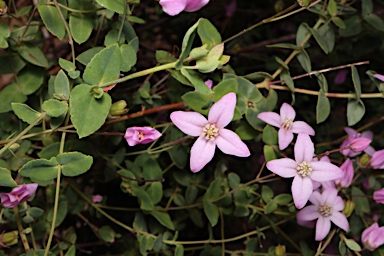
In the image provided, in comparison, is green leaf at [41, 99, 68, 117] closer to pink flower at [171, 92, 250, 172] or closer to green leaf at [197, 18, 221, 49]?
pink flower at [171, 92, 250, 172]

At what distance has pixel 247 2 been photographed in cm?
125

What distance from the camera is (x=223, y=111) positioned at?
27.1 inches

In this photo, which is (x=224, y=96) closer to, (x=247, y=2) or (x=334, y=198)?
(x=334, y=198)

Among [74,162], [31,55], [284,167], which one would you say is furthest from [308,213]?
[31,55]

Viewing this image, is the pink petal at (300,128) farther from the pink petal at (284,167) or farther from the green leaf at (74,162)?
the green leaf at (74,162)

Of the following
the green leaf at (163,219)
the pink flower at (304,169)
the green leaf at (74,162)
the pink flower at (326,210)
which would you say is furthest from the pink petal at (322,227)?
the green leaf at (74,162)

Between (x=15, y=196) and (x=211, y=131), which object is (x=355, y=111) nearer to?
(x=211, y=131)

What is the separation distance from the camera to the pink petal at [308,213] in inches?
33.0

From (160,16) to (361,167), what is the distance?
51cm

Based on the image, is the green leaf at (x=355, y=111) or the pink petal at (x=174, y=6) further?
the green leaf at (x=355, y=111)

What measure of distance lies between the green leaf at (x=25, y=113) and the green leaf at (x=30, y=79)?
18 cm

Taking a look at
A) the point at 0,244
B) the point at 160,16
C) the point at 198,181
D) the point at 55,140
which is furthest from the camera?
the point at 160,16

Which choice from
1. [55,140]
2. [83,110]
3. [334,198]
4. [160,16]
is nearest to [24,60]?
[55,140]

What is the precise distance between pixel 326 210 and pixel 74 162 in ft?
1.24
